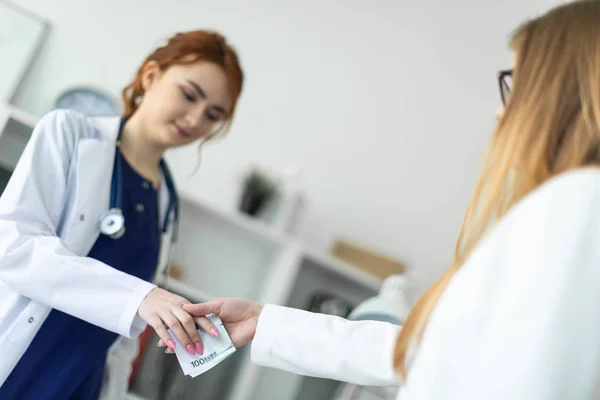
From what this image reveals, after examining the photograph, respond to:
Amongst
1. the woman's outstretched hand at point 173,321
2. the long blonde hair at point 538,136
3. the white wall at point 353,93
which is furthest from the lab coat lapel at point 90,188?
the white wall at point 353,93

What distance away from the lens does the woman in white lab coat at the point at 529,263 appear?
0.54 m

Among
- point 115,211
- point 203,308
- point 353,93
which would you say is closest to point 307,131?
point 353,93

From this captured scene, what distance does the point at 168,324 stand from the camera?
89 centimetres

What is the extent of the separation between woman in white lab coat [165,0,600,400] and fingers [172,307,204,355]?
23cm

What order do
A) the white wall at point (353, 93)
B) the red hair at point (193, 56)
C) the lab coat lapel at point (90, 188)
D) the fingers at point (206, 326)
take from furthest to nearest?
the white wall at point (353, 93), the red hair at point (193, 56), the lab coat lapel at point (90, 188), the fingers at point (206, 326)

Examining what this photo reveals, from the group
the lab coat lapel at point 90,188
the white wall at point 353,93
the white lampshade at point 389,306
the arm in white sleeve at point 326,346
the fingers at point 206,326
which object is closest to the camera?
the arm in white sleeve at point 326,346

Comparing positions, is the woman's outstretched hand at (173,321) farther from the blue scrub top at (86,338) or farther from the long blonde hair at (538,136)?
the long blonde hair at (538,136)

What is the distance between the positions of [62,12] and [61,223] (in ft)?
3.71

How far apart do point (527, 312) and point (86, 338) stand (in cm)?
85

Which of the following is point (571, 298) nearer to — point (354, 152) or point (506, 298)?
point (506, 298)

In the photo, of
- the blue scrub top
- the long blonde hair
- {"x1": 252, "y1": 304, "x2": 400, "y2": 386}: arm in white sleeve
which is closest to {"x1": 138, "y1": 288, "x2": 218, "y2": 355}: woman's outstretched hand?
{"x1": 252, "y1": 304, "x2": 400, "y2": 386}: arm in white sleeve

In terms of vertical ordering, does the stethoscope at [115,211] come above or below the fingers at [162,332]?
above

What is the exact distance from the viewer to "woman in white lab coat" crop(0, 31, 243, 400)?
0.92 m

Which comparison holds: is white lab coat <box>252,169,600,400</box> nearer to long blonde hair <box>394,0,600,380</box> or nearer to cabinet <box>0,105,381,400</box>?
long blonde hair <box>394,0,600,380</box>
